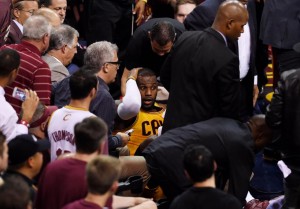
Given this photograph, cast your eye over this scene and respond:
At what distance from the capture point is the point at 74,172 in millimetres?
5398

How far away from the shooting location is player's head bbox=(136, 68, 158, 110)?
7980 mm

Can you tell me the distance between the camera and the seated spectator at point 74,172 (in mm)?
5398

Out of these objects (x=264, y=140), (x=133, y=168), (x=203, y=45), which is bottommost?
(x=133, y=168)

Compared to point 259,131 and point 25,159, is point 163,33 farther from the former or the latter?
point 25,159

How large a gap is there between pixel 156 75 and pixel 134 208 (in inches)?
101

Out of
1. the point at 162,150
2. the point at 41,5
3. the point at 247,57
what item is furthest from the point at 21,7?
the point at 162,150

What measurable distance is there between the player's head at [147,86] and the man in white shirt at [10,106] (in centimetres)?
141

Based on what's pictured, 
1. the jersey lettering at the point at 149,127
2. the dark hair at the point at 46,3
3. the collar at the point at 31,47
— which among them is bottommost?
the jersey lettering at the point at 149,127

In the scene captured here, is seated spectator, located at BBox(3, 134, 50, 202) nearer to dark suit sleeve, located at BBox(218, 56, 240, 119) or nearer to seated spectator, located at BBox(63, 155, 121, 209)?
seated spectator, located at BBox(63, 155, 121, 209)

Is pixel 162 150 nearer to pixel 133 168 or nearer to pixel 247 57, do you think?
pixel 133 168

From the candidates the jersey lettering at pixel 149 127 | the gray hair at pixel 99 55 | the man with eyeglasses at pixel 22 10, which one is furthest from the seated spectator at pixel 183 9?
the gray hair at pixel 99 55

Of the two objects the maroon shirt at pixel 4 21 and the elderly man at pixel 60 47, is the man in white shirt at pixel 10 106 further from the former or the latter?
the maroon shirt at pixel 4 21

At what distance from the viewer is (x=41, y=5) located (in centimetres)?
966

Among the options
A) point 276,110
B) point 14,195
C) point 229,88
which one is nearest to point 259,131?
point 276,110
